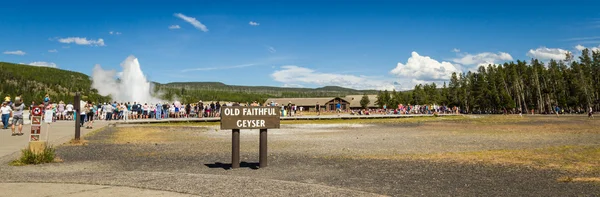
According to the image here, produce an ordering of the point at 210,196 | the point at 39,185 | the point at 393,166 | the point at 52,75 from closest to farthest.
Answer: the point at 210,196 < the point at 39,185 < the point at 393,166 < the point at 52,75

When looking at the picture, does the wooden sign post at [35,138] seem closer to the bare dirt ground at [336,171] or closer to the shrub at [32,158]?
the shrub at [32,158]

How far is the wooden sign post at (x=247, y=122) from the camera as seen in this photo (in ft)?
30.8

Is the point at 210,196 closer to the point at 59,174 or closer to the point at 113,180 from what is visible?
the point at 113,180

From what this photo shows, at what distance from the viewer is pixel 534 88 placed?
100m

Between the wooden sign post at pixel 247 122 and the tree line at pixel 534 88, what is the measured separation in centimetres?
9650

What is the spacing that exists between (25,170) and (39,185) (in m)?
2.39

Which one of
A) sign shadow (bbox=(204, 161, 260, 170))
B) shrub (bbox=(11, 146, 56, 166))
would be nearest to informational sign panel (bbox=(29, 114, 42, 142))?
shrub (bbox=(11, 146, 56, 166))

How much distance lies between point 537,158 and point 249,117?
7556mm

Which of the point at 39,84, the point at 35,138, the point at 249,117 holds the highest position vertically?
the point at 39,84

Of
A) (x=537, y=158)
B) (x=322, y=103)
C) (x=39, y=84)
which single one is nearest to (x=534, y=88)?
(x=322, y=103)

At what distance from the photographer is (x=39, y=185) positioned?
6477 millimetres

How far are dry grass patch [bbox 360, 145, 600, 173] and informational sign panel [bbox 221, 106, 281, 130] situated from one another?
3.22 metres

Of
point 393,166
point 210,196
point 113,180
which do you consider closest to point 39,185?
point 113,180

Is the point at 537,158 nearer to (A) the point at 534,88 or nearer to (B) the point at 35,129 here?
(B) the point at 35,129
